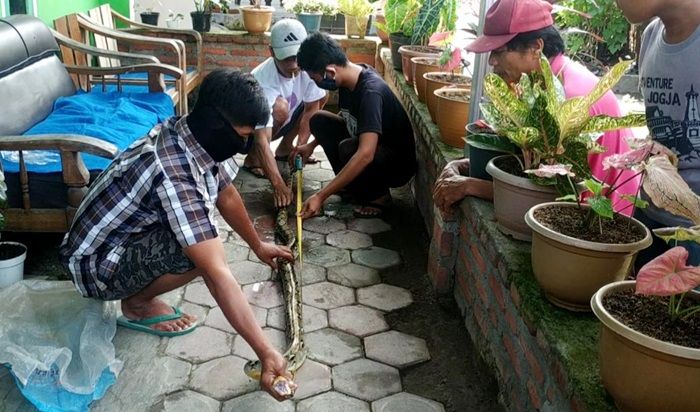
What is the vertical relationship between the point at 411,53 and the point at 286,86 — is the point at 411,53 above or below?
above

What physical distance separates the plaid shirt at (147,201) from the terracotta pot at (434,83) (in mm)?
1377

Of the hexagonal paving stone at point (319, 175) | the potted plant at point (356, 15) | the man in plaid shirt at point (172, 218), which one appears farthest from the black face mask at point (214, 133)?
the potted plant at point (356, 15)

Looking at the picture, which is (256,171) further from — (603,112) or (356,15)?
(603,112)

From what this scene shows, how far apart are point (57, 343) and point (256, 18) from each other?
14.9ft

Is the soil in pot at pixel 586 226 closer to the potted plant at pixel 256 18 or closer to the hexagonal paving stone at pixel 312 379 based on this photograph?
the hexagonal paving stone at pixel 312 379

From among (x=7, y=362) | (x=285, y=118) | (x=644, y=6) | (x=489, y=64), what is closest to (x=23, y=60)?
(x=285, y=118)

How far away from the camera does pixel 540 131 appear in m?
2.00

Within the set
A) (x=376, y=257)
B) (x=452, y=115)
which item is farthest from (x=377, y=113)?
(x=376, y=257)

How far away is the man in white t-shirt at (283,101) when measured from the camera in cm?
368

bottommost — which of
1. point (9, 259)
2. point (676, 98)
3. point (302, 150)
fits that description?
point (9, 259)

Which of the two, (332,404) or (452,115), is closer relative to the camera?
(332,404)

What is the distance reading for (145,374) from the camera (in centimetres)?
233

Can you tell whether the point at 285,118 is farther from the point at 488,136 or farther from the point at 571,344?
the point at 571,344

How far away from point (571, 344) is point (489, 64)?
4.28 ft
